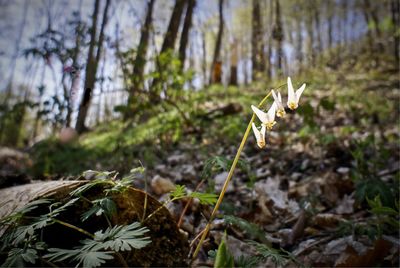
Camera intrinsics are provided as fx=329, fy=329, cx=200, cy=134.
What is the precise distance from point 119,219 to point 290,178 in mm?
2485

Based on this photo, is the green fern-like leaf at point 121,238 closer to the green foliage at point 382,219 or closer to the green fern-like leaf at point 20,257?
the green fern-like leaf at point 20,257

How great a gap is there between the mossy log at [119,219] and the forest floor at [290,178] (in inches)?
10.3

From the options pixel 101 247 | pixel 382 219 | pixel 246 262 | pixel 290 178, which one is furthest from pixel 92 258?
pixel 290 178

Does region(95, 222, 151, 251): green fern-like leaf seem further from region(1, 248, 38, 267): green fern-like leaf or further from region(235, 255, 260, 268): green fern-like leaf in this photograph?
region(235, 255, 260, 268): green fern-like leaf

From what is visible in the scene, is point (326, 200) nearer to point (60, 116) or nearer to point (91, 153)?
point (60, 116)

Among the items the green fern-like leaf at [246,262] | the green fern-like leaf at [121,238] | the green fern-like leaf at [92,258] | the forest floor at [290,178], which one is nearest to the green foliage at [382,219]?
the forest floor at [290,178]

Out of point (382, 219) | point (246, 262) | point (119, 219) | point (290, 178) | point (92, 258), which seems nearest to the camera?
point (92, 258)

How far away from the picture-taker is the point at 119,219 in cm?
165

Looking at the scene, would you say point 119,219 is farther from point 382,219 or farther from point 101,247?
point 382,219

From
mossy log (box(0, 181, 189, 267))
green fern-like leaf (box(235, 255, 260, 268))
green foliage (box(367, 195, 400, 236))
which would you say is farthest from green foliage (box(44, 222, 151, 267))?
green foliage (box(367, 195, 400, 236))

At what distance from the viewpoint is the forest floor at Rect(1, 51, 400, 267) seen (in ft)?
6.63

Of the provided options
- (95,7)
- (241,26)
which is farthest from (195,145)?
(241,26)

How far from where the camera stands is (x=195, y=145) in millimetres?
5418

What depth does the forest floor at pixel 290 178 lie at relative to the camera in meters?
2.02
